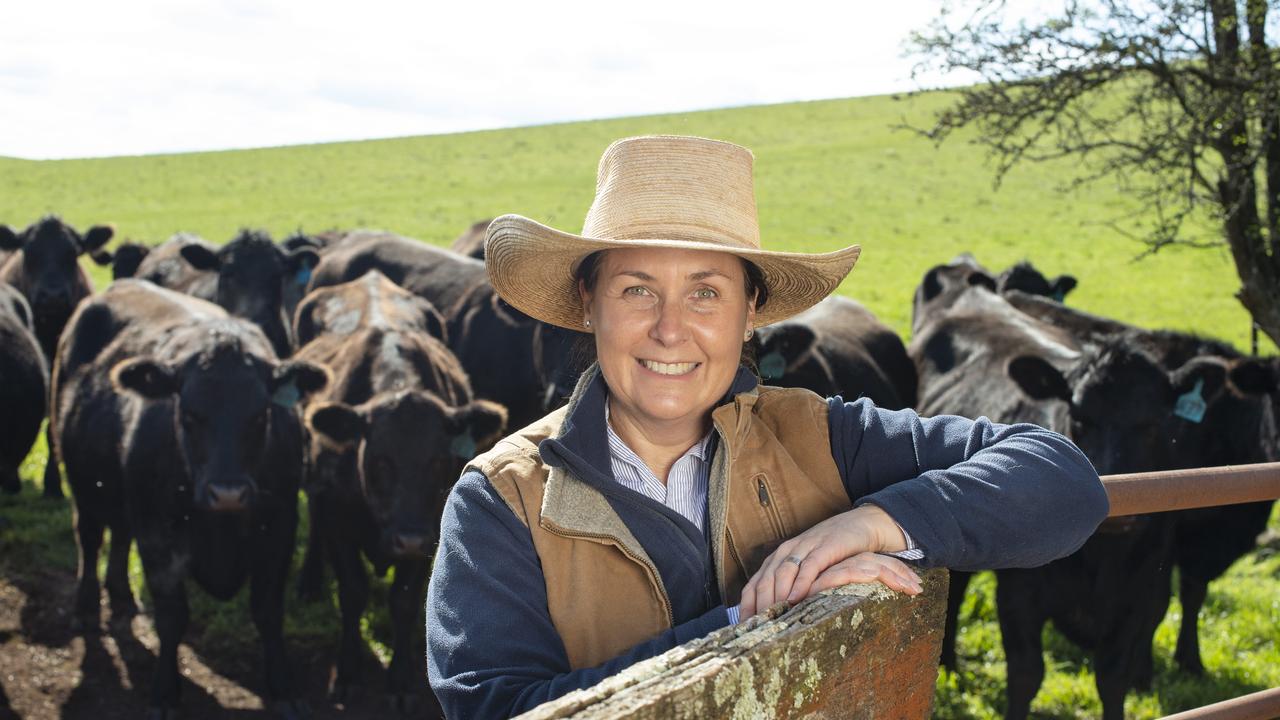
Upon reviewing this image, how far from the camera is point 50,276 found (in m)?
11.4

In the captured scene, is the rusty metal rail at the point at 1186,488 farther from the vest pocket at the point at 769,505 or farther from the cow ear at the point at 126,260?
the cow ear at the point at 126,260

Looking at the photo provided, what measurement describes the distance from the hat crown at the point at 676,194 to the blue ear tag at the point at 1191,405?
403 centimetres

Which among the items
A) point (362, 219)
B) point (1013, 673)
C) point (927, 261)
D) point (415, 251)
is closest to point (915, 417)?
point (1013, 673)

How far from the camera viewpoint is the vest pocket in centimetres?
208

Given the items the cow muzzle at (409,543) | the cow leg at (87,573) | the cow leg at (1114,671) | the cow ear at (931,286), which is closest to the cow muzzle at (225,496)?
the cow muzzle at (409,543)

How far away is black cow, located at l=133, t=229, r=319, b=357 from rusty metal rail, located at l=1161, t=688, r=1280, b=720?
28.3 feet

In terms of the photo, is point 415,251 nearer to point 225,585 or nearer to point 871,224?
point 225,585

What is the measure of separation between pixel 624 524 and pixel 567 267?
0.71 m

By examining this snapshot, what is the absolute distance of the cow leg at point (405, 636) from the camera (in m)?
6.14

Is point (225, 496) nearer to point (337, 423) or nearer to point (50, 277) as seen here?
point (337, 423)

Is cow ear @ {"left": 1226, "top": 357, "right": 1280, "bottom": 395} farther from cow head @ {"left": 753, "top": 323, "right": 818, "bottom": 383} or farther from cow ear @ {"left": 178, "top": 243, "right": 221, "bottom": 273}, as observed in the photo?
cow ear @ {"left": 178, "top": 243, "right": 221, "bottom": 273}

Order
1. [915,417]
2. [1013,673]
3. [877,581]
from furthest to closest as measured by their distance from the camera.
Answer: [1013,673] → [915,417] → [877,581]

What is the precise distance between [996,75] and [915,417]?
6.43m

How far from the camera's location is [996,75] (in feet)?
26.1
